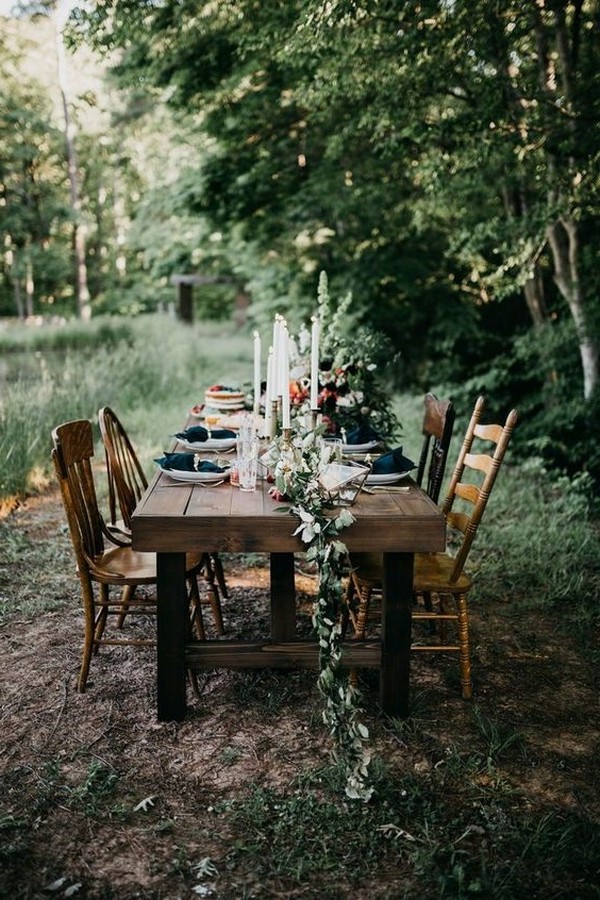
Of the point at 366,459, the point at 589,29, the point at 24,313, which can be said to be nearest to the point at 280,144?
the point at 589,29

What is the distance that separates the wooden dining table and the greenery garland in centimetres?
9

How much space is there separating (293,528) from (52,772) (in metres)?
1.11

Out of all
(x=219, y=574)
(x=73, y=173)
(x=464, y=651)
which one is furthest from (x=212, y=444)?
(x=73, y=173)

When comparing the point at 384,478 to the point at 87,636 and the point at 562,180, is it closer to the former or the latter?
the point at 87,636

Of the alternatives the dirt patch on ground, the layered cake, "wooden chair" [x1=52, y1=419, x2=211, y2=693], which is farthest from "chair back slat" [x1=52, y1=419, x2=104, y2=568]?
the layered cake

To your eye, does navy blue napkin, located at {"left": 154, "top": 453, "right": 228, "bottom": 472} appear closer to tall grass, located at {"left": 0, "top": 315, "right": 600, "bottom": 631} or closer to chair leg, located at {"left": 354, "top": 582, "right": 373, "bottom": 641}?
chair leg, located at {"left": 354, "top": 582, "right": 373, "bottom": 641}

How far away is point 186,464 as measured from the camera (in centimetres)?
297

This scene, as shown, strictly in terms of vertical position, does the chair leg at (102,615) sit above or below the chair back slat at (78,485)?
below

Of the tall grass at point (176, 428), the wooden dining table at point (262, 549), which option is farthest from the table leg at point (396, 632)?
the tall grass at point (176, 428)

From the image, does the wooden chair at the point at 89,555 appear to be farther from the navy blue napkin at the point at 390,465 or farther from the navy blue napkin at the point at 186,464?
the navy blue napkin at the point at 390,465

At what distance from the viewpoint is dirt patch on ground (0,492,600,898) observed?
6.77 feet

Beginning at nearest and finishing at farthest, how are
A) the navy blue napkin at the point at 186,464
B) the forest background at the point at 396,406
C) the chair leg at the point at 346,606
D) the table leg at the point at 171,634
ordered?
the forest background at the point at 396,406
the table leg at the point at 171,634
the navy blue napkin at the point at 186,464
the chair leg at the point at 346,606

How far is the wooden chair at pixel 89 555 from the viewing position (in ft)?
9.52

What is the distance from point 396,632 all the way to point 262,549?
24.2 inches
